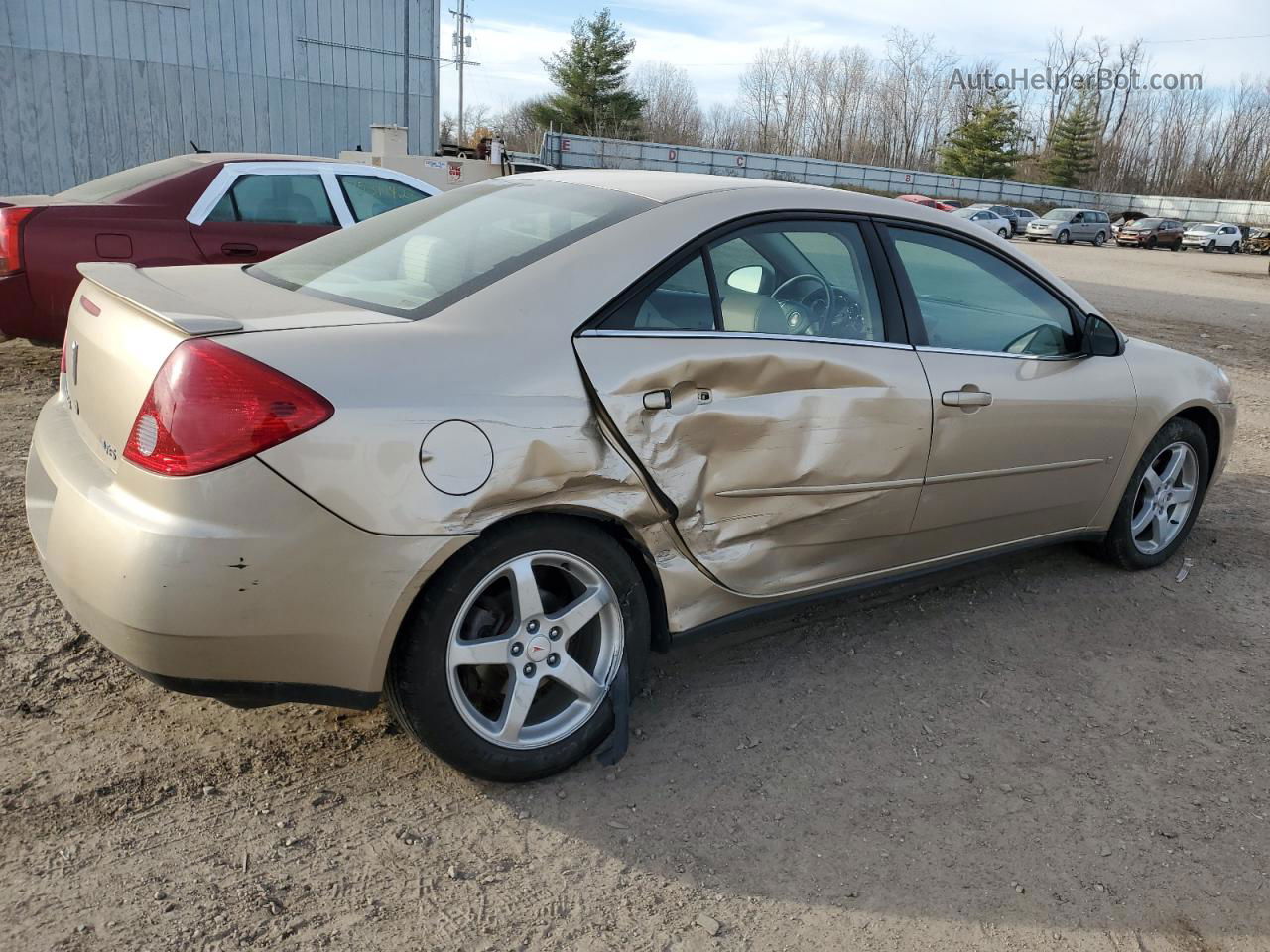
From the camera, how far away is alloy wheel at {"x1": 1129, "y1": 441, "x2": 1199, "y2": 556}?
14.4 feet

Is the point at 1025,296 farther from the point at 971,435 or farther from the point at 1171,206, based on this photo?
the point at 1171,206

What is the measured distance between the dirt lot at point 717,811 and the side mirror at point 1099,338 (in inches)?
40.1

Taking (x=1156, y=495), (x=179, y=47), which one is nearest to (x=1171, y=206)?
(x=179, y=47)

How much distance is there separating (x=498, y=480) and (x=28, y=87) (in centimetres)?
1899

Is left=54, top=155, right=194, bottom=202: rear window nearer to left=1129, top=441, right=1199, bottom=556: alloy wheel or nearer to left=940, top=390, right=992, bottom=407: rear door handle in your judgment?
left=940, top=390, right=992, bottom=407: rear door handle

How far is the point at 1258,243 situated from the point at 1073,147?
30683 mm

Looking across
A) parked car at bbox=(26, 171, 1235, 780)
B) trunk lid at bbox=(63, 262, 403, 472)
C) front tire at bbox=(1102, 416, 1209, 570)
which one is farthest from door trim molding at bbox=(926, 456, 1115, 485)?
trunk lid at bbox=(63, 262, 403, 472)

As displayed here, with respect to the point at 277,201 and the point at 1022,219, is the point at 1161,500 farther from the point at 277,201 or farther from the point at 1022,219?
the point at 1022,219

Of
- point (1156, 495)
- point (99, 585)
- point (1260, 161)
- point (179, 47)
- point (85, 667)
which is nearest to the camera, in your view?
point (99, 585)

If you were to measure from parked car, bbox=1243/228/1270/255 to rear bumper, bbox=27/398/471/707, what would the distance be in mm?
51632

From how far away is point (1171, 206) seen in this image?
64.4m

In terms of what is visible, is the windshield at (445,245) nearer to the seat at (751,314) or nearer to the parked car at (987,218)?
the seat at (751,314)

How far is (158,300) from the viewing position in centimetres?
251

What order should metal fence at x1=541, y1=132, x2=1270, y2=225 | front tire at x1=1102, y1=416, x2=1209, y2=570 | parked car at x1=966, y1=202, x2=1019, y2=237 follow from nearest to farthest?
front tire at x1=1102, y1=416, x2=1209, y2=570, parked car at x1=966, y1=202, x2=1019, y2=237, metal fence at x1=541, y1=132, x2=1270, y2=225
